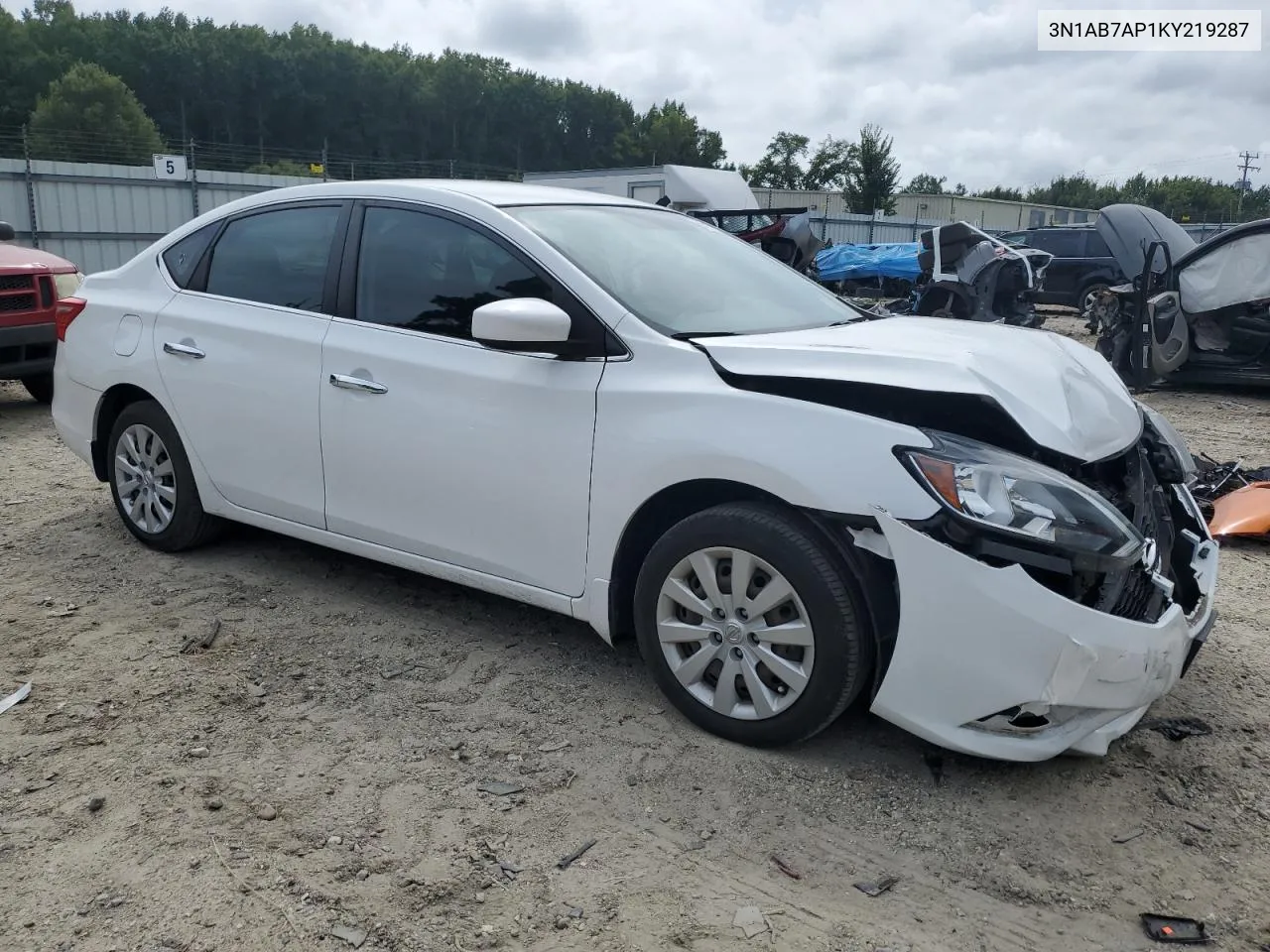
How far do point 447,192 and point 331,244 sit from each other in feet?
1.87

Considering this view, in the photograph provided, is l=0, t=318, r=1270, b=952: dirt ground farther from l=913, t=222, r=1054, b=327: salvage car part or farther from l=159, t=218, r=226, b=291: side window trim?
l=913, t=222, r=1054, b=327: salvage car part

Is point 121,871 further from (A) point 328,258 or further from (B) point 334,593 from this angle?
(A) point 328,258

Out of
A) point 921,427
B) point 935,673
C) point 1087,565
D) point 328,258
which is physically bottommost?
point 935,673

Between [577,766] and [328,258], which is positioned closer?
[577,766]

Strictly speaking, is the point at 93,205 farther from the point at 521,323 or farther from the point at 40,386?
the point at 521,323

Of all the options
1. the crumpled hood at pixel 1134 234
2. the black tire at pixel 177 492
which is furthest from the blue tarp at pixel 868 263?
the black tire at pixel 177 492

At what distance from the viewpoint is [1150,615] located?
283cm

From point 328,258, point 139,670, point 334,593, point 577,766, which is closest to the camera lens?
point 577,766

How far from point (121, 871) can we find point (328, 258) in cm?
240

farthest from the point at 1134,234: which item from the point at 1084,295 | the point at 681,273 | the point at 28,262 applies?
the point at 1084,295

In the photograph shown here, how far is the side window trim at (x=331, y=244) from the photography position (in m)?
4.05

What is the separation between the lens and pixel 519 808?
9.39ft

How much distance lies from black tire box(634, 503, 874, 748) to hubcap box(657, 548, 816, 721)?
0.03m

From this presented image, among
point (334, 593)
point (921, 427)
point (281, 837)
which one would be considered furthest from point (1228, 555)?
point (281, 837)
